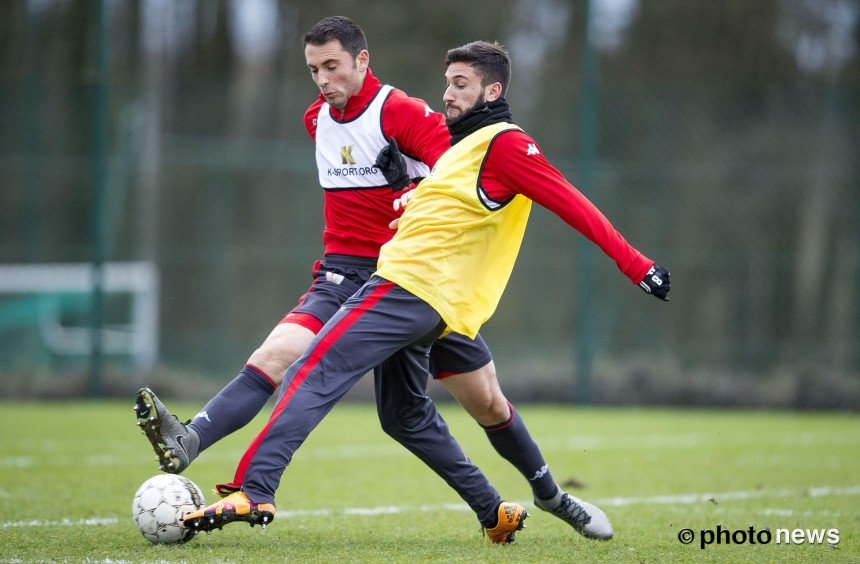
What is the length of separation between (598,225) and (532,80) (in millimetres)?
11458

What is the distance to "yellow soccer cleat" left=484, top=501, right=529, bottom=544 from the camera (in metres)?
4.82

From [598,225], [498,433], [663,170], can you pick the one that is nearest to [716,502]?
[498,433]

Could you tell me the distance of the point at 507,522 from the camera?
4820 millimetres

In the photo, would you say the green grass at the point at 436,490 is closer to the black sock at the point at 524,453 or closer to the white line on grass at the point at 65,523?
the white line on grass at the point at 65,523

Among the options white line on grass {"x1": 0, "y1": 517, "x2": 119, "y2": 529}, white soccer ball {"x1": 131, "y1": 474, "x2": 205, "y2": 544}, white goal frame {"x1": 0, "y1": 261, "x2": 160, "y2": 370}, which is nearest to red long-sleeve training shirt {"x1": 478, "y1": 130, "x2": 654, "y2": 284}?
white soccer ball {"x1": 131, "y1": 474, "x2": 205, "y2": 544}

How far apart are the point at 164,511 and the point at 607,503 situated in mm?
2606

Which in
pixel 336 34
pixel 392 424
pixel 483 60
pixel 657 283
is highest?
pixel 336 34

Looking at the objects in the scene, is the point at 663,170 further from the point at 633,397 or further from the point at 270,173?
the point at 270,173

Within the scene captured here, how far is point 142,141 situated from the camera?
15969mm

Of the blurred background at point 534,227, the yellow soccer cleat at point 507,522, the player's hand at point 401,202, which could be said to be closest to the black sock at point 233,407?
the player's hand at point 401,202

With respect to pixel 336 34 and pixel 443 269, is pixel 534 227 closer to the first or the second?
pixel 336 34

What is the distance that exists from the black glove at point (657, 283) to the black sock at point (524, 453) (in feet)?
3.00

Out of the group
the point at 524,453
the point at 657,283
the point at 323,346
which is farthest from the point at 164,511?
the point at 657,283

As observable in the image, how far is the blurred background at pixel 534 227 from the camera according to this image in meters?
12.9
